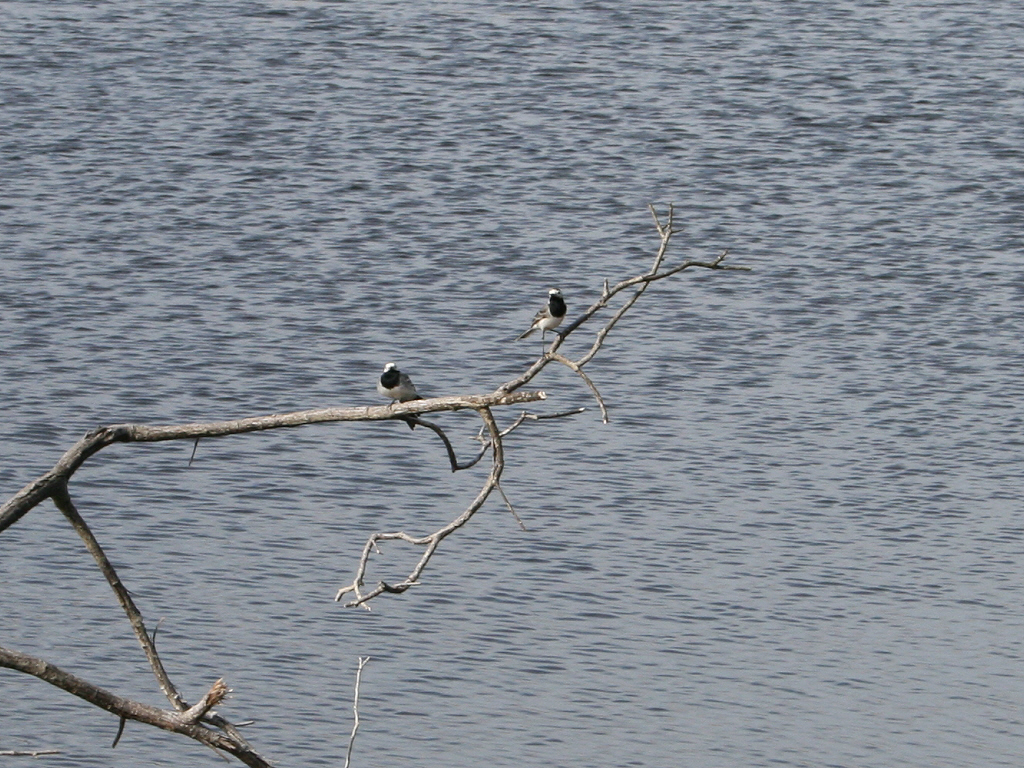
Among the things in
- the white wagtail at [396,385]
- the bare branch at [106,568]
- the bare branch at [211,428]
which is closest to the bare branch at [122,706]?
the bare branch at [106,568]

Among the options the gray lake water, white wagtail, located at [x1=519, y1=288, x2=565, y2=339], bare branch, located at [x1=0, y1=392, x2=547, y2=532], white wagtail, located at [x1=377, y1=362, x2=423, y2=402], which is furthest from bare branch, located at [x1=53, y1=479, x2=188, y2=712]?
the gray lake water

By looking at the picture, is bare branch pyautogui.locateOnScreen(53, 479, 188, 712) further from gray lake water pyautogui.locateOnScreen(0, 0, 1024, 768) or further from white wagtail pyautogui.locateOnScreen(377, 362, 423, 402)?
gray lake water pyautogui.locateOnScreen(0, 0, 1024, 768)

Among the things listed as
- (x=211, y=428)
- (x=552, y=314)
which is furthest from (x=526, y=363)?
(x=211, y=428)

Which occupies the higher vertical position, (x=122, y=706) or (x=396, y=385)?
(x=122, y=706)

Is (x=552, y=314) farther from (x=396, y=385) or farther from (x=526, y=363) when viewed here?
(x=526, y=363)

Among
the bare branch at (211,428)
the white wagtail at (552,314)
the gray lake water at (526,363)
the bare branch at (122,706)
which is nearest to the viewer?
the bare branch at (122,706)

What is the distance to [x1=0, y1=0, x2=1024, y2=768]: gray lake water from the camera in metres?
18.0

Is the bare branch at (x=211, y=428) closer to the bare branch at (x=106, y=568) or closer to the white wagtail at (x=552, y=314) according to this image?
the bare branch at (x=106, y=568)

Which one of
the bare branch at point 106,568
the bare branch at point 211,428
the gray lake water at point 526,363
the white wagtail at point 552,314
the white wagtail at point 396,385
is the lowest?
the gray lake water at point 526,363

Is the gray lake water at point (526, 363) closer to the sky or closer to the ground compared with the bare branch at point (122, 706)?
closer to the ground

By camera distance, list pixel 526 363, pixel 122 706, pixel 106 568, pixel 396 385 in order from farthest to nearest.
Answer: pixel 526 363 → pixel 396 385 → pixel 106 568 → pixel 122 706

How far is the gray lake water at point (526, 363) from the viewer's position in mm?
17953

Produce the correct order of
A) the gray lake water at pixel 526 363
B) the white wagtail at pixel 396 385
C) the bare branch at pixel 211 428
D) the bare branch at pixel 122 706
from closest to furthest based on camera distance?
the bare branch at pixel 122 706 → the bare branch at pixel 211 428 → the white wagtail at pixel 396 385 → the gray lake water at pixel 526 363

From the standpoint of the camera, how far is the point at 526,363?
26.2 metres
